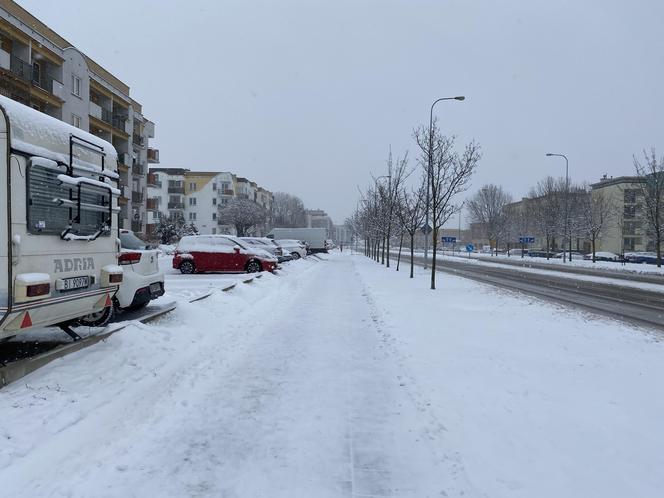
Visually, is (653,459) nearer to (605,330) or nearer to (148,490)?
(148,490)

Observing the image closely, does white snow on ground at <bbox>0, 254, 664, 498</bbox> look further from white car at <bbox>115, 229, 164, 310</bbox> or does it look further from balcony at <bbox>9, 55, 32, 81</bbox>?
balcony at <bbox>9, 55, 32, 81</bbox>

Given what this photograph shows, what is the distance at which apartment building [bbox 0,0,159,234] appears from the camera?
84.8ft

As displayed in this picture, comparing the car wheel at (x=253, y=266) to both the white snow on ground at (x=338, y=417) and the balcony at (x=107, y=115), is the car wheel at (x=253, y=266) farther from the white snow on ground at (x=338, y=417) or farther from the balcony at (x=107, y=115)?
the balcony at (x=107, y=115)

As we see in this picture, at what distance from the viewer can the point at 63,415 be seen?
419cm

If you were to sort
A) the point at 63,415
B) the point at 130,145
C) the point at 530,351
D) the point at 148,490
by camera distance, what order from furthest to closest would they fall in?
the point at 130,145, the point at 530,351, the point at 63,415, the point at 148,490

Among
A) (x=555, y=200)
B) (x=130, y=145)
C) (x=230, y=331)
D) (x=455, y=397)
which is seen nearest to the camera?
(x=455, y=397)

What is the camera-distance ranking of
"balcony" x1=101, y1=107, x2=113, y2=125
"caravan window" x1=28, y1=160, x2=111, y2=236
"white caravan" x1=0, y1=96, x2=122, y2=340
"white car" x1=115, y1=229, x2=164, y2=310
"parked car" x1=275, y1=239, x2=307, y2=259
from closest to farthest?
"white caravan" x1=0, y1=96, x2=122, y2=340
"caravan window" x1=28, y1=160, x2=111, y2=236
"white car" x1=115, y1=229, x2=164, y2=310
"parked car" x1=275, y1=239, x2=307, y2=259
"balcony" x1=101, y1=107, x2=113, y2=125

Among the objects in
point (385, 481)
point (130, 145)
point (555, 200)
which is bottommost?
point (385, 481)

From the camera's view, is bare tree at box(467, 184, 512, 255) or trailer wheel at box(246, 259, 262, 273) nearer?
trailer wheel at box(246, 259, 262, 273)

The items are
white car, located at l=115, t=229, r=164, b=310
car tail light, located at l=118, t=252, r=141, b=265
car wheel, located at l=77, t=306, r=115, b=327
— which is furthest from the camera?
white car, located at l=115, t=229, r=164, b=310

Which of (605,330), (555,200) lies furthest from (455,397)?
(555,200)

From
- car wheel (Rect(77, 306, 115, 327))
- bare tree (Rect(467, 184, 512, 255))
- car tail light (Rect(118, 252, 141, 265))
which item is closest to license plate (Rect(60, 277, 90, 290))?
car wheel (Rect(77, 306, 115, 327))

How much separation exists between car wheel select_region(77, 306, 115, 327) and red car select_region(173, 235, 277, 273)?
39.7 ft

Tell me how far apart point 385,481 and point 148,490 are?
162 cm
